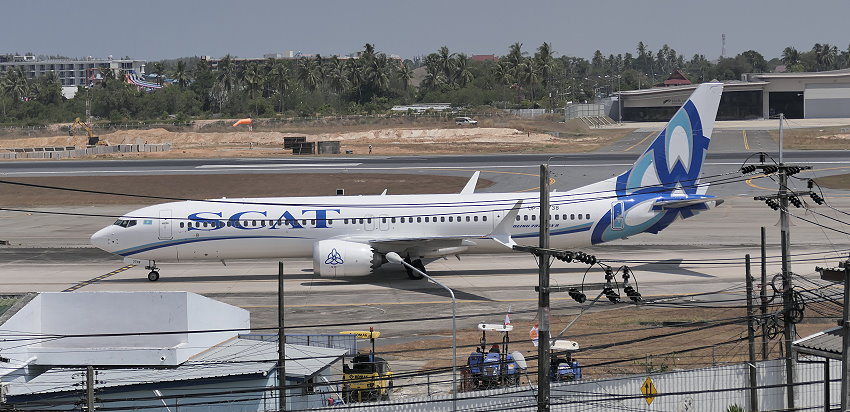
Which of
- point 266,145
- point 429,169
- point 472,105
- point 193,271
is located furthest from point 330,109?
point 193,271

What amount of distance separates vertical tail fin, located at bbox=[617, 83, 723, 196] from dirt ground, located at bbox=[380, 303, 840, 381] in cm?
880

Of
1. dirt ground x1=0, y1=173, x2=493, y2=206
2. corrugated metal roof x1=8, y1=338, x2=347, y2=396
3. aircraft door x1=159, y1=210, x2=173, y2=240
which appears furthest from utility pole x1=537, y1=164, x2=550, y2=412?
dirt ground x1=0, y1=173, x2=493, y2=206

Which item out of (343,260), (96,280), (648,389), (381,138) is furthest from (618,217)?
(381,138)

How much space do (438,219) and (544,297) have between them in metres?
26.0

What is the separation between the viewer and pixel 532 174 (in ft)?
285

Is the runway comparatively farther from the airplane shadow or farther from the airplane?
the airplane

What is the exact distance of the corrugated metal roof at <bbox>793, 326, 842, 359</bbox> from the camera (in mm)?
22734

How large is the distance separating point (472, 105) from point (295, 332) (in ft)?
544

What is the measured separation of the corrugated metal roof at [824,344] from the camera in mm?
22734

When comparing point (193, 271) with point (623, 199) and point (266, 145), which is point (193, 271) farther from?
point (266, 145)

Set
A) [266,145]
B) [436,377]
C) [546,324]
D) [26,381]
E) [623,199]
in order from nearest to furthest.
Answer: [546,324] → [26,381] → [436,377] → [623,199] → [266,145]

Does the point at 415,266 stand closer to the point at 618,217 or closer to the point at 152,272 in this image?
the point at 618,217

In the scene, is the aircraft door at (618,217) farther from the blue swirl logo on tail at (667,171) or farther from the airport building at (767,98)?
the airport building at (767,98)

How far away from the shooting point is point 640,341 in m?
30.6
